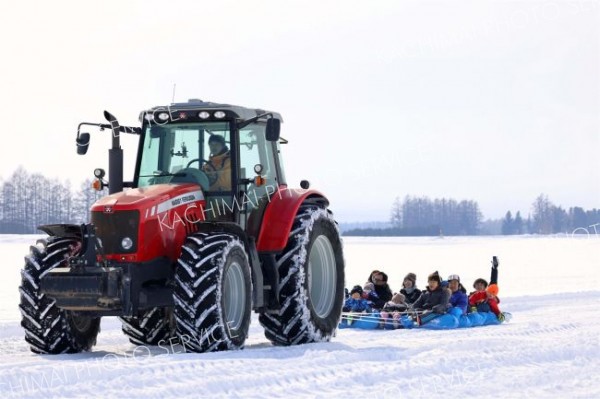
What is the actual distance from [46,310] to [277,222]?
252cm

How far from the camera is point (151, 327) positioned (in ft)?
36.0

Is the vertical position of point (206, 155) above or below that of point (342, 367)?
above

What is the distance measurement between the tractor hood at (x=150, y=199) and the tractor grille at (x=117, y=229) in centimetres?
6

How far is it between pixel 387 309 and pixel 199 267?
573 cm

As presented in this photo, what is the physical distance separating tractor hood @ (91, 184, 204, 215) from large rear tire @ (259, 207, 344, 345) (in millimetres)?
1239

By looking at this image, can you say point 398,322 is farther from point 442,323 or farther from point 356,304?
point 356,304

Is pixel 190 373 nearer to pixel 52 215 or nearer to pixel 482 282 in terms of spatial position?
pixel 482 282

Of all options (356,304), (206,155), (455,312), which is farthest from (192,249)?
(455,312)

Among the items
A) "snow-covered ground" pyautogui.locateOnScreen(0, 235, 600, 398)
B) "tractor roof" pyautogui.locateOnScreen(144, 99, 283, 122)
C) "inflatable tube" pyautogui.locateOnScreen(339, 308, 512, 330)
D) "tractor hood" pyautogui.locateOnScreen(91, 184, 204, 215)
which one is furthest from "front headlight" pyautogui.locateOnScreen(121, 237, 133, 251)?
"inflatable tube" pyautogui.locateOnScreen(339, 308, 512, 330)

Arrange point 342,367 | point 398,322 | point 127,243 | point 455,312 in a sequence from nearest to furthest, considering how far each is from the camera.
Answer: point 342,367, point 127,243, point 398,322, point 455,312

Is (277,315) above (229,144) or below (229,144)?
below

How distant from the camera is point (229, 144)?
1012 cm

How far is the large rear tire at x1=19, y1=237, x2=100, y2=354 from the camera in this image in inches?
362

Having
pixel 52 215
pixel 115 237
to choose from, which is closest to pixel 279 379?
pixel 115 237
